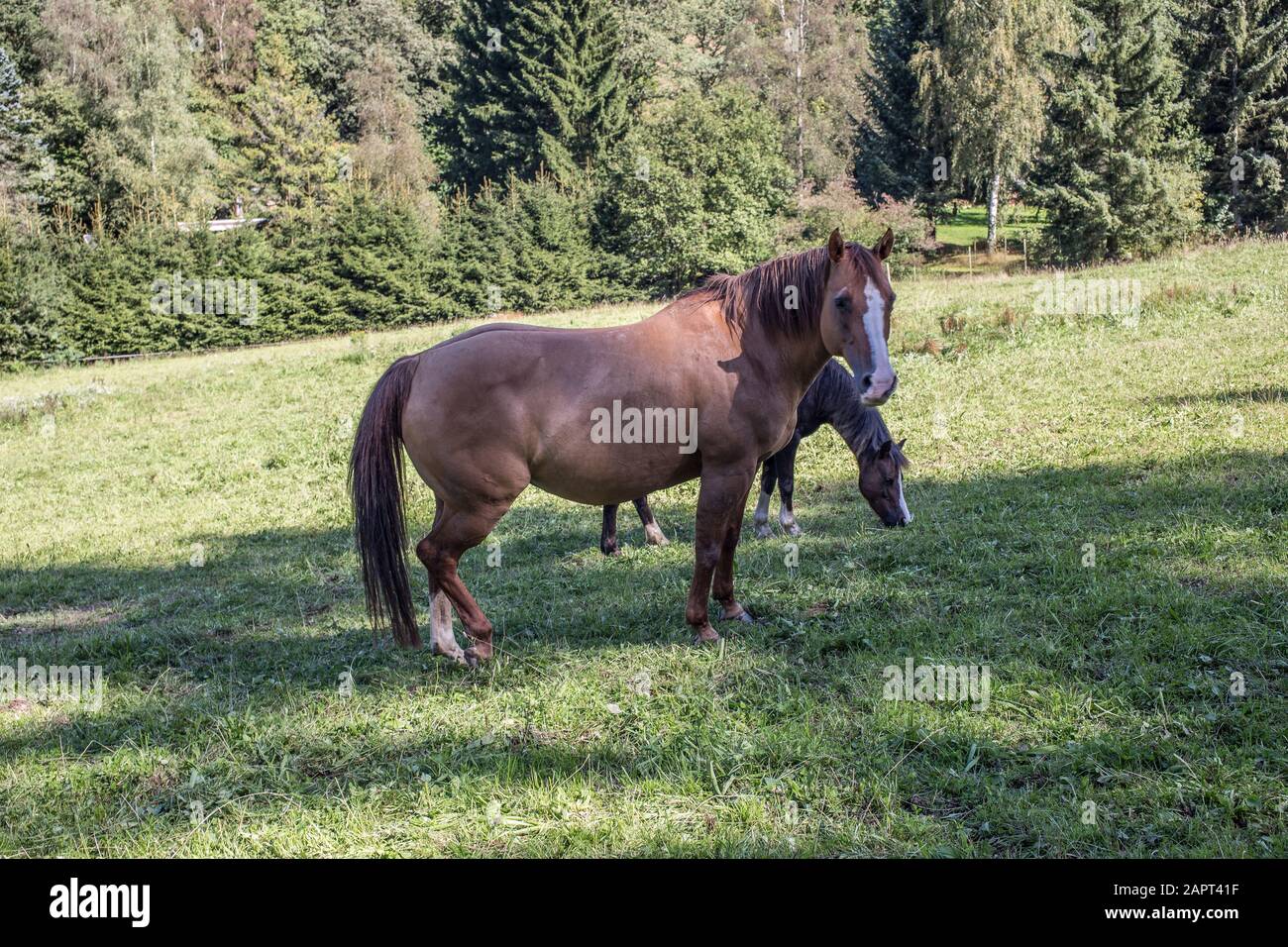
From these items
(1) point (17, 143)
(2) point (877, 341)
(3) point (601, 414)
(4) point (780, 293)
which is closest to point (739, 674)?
(3) point (601, 414)

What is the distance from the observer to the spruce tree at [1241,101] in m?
34.7

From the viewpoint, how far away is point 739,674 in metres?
5.48

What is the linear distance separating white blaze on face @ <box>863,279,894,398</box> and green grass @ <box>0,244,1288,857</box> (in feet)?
5.25

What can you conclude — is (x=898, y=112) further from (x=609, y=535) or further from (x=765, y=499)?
(x=609, y=535)

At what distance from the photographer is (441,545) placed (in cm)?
585

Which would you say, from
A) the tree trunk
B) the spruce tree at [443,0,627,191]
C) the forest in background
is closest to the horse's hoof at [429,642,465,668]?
the forest in background

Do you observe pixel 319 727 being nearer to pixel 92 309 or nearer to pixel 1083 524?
pixel 1083 524

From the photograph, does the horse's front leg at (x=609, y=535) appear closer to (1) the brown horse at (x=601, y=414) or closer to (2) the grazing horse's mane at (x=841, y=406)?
(2) the grazing horse's mane at (x=841, y=406)

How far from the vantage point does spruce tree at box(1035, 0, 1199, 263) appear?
32344 millimetres

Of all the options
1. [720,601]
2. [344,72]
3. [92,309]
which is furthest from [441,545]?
[344,72]

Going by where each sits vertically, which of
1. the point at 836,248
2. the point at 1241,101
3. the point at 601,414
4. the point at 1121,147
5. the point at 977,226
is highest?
the point at 1241,101

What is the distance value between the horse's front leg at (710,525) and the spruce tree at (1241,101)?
36.1 meters

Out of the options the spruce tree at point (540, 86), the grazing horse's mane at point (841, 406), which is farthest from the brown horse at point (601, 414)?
the spruce tree at point (540, 86)

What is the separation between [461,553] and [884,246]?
3113mm
